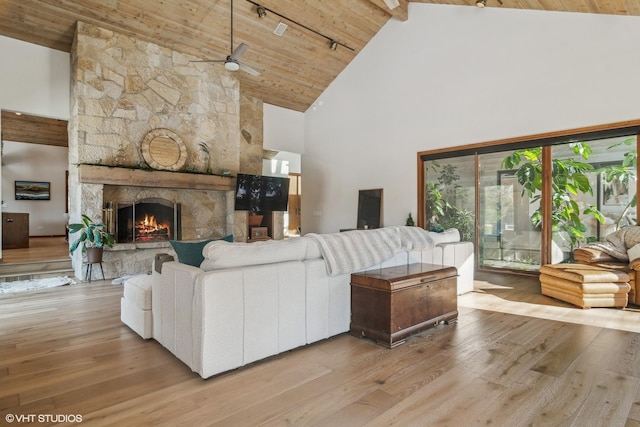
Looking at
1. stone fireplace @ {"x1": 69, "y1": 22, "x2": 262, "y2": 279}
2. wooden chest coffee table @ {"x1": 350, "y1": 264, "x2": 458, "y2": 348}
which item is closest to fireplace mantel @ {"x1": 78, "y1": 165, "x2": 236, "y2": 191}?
stone fireplace @ {"x1": 69, "y1": 22, "x2": 262, "y2": 279}

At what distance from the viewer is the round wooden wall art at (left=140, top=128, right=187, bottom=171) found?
619cm

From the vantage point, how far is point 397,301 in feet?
9.25

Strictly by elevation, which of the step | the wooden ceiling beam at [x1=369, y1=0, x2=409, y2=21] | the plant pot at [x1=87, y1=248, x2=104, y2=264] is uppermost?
the wooden ceiling beam at [x1=369, y1=0, x2=409, y2=21]

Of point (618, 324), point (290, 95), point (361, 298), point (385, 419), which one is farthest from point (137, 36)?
point (618, 324)

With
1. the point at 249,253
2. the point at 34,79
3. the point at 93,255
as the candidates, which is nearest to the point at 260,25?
the point at 34,79

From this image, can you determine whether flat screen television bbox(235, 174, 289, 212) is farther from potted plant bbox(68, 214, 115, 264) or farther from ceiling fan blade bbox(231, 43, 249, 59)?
ceiling fan blade bbox(231, 43, 249, 59)

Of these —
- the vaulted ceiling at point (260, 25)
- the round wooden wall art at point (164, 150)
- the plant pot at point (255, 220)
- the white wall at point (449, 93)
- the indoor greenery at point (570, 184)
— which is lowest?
the plant pot at point (255, 220)

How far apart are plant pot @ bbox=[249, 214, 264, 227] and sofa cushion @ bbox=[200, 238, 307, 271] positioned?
5.64 meters

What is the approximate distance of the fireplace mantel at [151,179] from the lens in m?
5.44

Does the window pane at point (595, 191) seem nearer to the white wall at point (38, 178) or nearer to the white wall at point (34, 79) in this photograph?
the white wall at point (34, 79)

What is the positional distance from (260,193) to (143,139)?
2456mm

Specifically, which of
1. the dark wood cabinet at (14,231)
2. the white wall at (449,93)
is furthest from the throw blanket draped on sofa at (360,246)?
the dark wood cabinet at (14,231)

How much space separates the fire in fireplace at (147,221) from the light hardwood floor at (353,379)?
2.92 m

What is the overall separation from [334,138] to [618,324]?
6.76 meters
